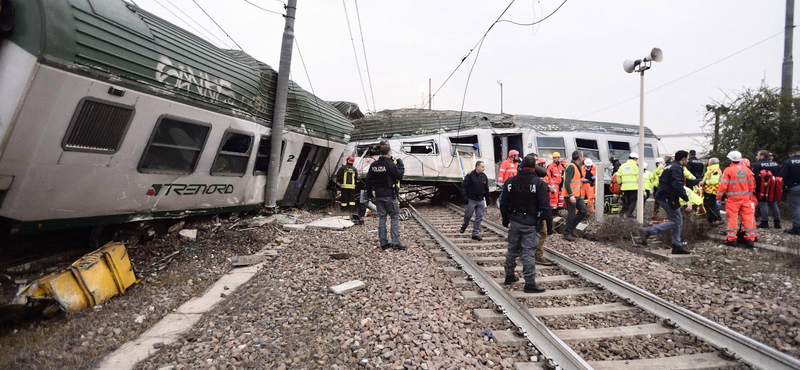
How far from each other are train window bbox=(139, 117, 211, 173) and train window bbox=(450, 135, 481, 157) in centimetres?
880

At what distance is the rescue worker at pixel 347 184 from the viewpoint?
10.1m

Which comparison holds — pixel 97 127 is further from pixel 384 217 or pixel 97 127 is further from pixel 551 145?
pixel 551 145

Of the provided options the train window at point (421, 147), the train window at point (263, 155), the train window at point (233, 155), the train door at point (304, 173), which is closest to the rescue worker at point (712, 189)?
the train window at point (421, 147)

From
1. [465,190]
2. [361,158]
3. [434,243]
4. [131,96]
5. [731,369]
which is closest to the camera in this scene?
[731,369]

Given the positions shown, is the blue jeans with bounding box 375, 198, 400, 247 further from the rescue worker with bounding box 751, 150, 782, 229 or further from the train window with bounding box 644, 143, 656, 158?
the train window with bounding box 644, 143, 656, 158

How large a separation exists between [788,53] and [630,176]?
7.44 metres

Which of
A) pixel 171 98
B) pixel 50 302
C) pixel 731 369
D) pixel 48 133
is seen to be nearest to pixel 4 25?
pixel 48 133

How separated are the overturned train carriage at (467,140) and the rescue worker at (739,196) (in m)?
6.51

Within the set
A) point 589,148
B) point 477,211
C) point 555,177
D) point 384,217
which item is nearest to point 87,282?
point 384,217

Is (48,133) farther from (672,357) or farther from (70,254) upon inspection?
(672,357)

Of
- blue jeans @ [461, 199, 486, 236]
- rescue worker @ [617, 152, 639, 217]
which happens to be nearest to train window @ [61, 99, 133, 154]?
blue jeans @ [461, 199, 486, 236]

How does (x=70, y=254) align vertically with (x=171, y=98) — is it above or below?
below

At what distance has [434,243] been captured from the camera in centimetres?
667

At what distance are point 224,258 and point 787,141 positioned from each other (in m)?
14.8
